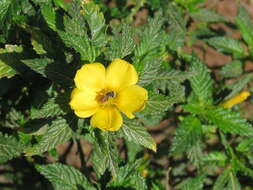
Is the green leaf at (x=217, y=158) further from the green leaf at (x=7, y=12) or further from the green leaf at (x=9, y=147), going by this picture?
the green leaf at (x=7, y=12)

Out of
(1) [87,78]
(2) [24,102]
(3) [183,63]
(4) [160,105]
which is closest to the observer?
(1) [87,78]

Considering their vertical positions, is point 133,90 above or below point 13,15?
below

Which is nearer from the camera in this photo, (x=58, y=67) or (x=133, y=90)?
(x=133, y=90)

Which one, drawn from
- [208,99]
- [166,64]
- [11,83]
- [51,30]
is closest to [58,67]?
[51,30]

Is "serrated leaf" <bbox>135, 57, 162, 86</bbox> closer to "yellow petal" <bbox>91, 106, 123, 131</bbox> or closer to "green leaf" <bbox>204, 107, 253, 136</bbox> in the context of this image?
"yellow petal" <bbox>91, 106, 123, 131</bbox>

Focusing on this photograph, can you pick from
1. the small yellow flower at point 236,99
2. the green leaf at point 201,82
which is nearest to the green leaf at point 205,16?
the green leaf at point 201,82

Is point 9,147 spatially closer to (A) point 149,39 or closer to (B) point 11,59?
(B) point 11,59

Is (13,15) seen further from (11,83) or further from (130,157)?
(130,157)
